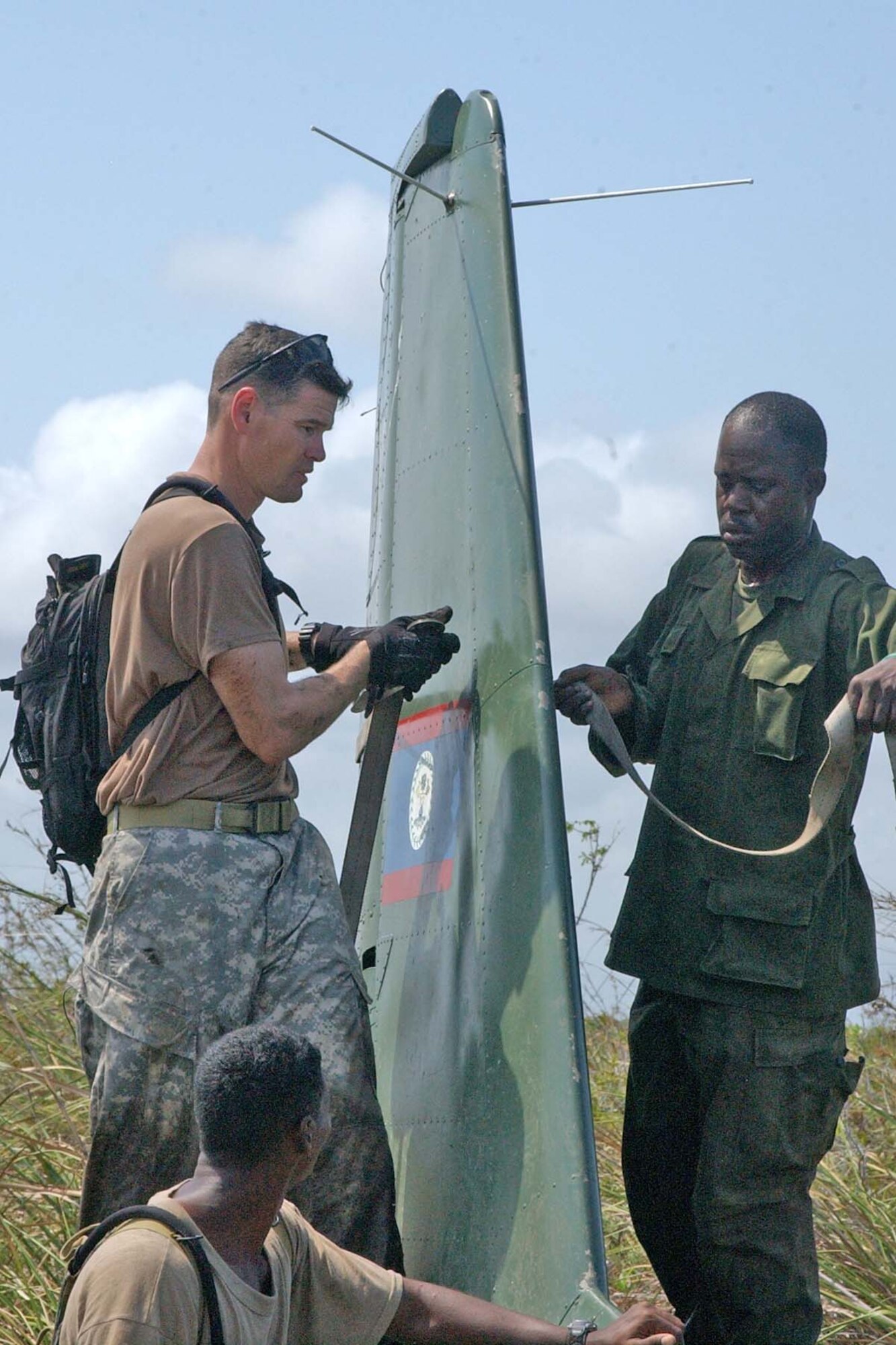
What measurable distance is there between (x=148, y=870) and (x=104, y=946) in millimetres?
171

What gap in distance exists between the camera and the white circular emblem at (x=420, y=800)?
402 cm

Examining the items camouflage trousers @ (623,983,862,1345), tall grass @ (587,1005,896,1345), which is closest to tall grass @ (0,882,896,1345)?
tall grass @ (587,1005,896,1345)

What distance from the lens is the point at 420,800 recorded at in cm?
407

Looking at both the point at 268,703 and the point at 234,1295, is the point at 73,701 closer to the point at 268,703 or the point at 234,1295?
the point at 268,703

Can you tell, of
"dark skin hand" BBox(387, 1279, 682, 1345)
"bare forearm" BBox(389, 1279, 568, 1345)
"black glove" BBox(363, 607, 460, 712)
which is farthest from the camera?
"black glove" BBox(363, 607, 460, 712)

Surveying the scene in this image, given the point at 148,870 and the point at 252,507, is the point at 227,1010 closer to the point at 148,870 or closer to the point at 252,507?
the point at 148,870

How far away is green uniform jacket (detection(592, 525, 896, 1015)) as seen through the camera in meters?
3.76

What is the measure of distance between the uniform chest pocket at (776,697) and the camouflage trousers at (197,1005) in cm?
114

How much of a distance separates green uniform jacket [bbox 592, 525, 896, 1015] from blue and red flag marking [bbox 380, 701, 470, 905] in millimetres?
412

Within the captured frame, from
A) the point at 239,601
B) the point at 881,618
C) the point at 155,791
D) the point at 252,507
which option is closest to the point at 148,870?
the point at 155,791

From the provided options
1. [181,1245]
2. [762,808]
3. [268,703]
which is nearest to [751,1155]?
[762,808]

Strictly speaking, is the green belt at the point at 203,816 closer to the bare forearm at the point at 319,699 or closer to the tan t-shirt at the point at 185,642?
the tan t-shirt at the point at 185,642

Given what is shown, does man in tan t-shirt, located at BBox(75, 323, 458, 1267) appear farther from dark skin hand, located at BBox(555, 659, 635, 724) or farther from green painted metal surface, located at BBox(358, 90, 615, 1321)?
dark skin hand, located at BBox(555, 659, 635, 724)

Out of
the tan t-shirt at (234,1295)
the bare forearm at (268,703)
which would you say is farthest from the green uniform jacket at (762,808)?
the tan t-shirt at (234,1295)
